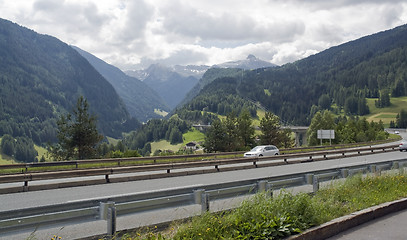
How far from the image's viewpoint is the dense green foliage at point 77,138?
1596 inches

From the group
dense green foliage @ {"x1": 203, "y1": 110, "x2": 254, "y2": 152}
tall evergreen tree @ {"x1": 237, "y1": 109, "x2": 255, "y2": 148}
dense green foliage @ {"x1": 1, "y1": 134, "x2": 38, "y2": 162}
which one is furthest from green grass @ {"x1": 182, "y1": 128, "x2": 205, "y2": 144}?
dense green foliage @ {"x1": 203, "y1": 110, "x2": 254, "y2": 152}

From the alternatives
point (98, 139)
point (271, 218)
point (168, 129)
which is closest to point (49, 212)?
point (271, 218)

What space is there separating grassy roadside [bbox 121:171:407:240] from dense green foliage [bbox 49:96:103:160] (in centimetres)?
3487

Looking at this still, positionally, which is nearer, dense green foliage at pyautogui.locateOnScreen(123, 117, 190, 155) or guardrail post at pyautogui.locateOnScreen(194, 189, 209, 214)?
guardrail post at pyautogui.locateOnScreen(194, 189, 209, 214)

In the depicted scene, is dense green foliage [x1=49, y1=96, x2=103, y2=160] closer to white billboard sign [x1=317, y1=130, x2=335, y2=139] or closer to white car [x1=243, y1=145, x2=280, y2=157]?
white car [x1=243, y1=145, x2=280, y2=157]

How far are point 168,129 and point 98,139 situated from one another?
6086 inches

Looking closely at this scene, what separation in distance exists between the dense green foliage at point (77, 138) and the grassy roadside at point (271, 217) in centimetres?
3487

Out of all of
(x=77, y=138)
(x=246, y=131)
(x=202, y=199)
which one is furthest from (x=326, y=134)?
(x=202, y=199)

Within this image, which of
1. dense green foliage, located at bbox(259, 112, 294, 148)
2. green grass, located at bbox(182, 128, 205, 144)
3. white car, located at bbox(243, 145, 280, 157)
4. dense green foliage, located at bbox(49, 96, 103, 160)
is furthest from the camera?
green grass, located at bbox(182, 128, 205, 144)

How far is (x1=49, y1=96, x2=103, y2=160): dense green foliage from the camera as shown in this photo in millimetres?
40531

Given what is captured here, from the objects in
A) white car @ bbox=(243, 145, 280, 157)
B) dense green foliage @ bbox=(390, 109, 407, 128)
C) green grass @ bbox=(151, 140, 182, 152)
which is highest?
dense green foliage @ bbox=(390, 109, 407, 128)

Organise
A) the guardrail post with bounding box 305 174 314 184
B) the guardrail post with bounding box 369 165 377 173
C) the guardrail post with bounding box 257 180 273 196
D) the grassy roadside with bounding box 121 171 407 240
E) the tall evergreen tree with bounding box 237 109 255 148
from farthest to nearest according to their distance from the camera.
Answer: the tall evergreen tree with bounding box 237 109 255 148
the guardrail post with bounding box 369 165 377 173
the guardrail post with bounding box 305 174 314 184
the guardrail post with bounding box 257 180 273 196
the grassy roadside with bounding box 121 171 407 240

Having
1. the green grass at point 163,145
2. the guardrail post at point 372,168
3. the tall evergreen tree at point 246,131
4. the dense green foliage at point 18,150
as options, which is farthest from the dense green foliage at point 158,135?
the guardrail post at point 372,168

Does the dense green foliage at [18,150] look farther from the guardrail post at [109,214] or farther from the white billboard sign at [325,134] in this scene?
the guardrail post at [109,214]
